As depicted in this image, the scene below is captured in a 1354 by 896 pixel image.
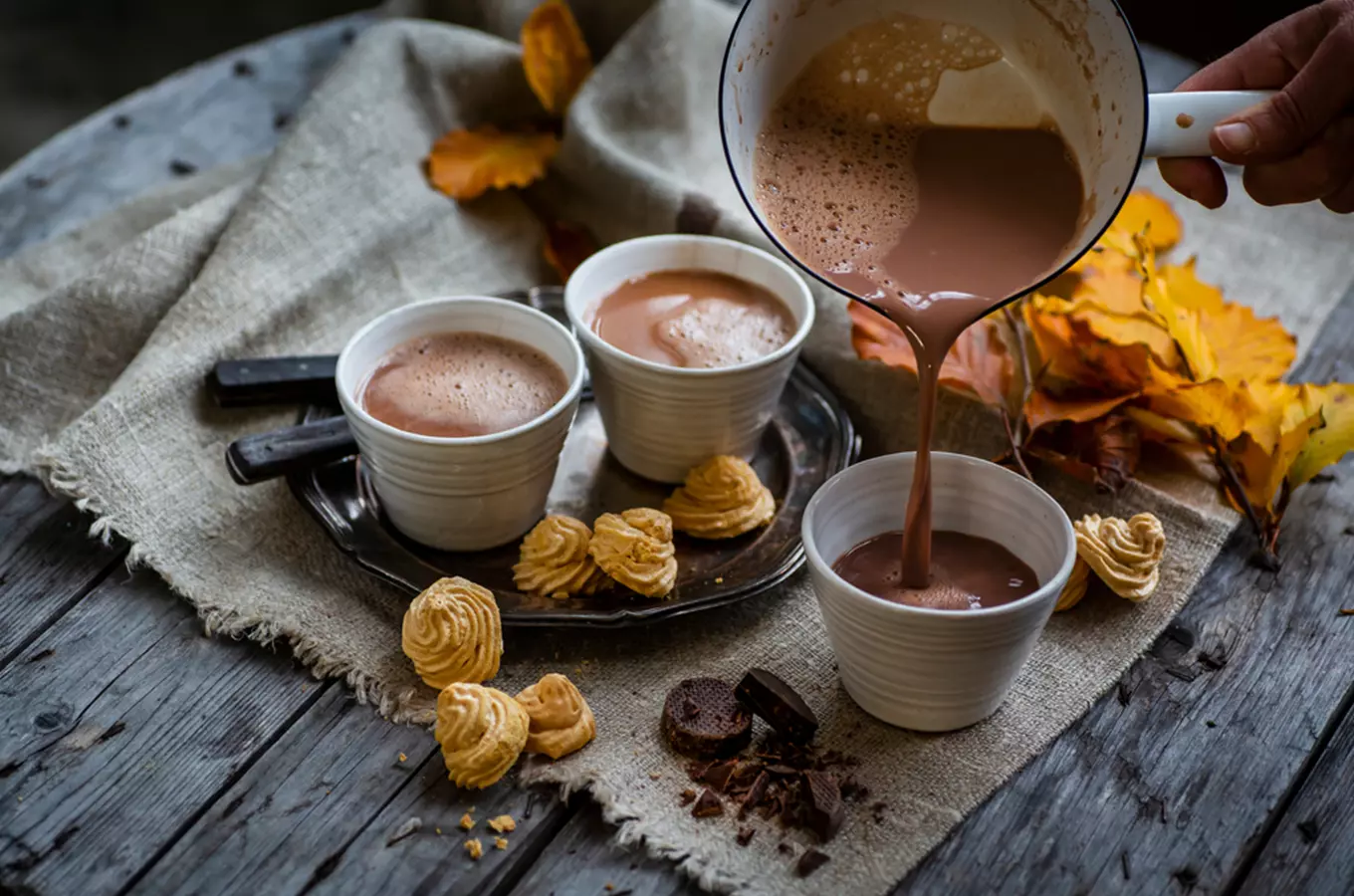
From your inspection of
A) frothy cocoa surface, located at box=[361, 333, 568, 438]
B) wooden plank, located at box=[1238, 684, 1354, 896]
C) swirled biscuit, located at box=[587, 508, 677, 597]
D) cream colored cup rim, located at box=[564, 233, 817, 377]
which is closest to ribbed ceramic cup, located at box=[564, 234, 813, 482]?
cream colored cup rim, located at box=[564, 233, 817, 377]

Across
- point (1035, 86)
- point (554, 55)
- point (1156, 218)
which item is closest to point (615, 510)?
point (1035, 86)

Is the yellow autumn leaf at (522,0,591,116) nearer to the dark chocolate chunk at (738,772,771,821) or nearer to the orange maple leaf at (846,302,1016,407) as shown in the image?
the orange maple leaf at (846,302,1016,407)

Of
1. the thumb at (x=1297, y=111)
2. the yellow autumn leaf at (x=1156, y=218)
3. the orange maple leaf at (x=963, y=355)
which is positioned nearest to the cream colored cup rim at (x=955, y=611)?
the orange maple leaf at (x=963, y=355)

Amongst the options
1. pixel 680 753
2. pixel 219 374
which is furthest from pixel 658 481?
pixel 219 374

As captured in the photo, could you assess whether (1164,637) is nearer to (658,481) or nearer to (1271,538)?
(1271,538)

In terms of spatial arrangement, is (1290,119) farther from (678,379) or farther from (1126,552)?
(678,379)

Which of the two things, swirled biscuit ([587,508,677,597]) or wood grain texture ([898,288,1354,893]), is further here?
swirled biscuit ([587,508,677,597])

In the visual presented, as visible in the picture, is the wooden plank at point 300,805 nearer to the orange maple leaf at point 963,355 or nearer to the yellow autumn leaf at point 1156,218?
the orange maple leaf at point 963,355
